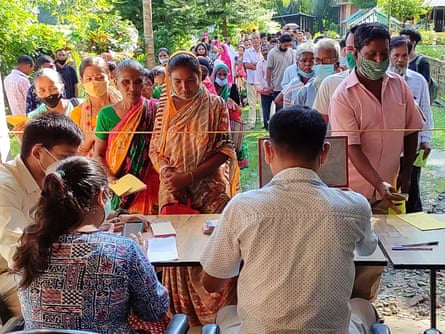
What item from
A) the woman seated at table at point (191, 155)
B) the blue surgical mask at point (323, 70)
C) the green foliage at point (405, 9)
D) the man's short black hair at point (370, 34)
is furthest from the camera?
the green foliage at point (405, 9)

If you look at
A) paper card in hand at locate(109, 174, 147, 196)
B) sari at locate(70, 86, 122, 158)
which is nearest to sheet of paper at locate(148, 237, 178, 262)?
paper card in hand at locate(109, 174, 147, 196)

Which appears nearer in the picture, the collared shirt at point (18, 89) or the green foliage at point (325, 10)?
the collared shirt at point (18, 89)

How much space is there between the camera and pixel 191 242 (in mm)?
2453

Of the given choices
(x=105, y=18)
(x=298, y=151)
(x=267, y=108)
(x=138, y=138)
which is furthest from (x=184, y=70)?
(x=105, y=18)

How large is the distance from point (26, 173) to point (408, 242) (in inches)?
68.7

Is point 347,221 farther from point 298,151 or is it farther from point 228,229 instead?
point 228,229

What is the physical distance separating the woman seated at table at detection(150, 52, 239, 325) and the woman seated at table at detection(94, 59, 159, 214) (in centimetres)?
19

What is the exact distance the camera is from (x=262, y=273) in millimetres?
1643

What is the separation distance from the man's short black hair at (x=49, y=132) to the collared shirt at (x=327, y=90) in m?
2.05

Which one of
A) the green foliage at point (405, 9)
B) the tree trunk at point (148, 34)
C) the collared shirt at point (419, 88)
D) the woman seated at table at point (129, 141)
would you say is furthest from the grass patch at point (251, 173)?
the green foliage at point (405, 9)

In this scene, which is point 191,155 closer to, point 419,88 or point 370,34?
point 370,34

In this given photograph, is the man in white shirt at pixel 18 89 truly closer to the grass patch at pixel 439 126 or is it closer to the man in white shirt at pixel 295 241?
the man in white shirt at pixel 295 241

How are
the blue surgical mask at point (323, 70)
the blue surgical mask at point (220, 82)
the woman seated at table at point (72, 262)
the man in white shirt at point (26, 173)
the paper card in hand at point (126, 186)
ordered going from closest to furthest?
the woman seated at table at point (72, 262), the man in white shirt at point (26, 173), the paper card in hand at point (126, 186), the blue surgical mask at point (323, 70), the blue surgical mask at point (220, 82)

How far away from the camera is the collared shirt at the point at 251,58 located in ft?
32.9
